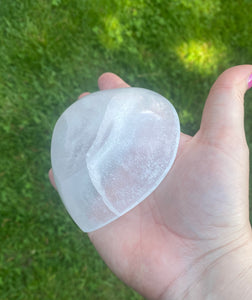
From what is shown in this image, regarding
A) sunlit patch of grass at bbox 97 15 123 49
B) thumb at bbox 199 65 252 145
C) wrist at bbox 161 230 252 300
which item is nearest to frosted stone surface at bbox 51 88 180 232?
thumb at bbox 199 65 252 145

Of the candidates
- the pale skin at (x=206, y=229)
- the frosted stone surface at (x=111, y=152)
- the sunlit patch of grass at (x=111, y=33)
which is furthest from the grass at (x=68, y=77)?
the frosted stone surface at (x=111, y=152)

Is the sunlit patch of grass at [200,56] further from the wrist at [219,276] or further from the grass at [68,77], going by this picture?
the wrist at [219,276]

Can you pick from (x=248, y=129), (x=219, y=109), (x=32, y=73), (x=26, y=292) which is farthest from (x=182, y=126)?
(x=26, y=292)

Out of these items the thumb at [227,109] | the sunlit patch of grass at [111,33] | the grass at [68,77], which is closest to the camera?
the thumb at [227,109]

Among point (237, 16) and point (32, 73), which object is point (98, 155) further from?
point (237, 16)

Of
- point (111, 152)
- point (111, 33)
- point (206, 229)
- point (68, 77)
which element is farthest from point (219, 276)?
point (111, 33)

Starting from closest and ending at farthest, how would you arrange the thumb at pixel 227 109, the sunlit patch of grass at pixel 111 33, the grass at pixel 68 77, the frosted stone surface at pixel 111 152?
the frosted stone surface at pixel 111 152 → the thumb at pixel 227 109 → the grass at pixel 68 77 → the sunlit patch of grass at pixel 111 33

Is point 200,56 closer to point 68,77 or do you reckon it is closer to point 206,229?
point 68,77

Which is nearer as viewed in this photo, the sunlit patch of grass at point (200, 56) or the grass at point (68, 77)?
the grass at point (68, 77)
